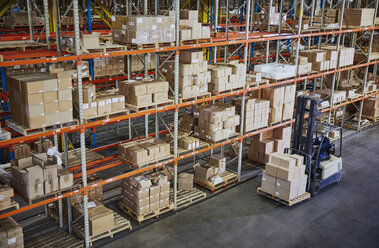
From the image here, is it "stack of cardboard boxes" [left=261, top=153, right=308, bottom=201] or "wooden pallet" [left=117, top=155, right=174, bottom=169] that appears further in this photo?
"stack of cardboard boxes" [left=261, top=153, right=308, bottom=201]

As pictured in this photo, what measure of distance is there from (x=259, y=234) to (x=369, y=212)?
3536mm

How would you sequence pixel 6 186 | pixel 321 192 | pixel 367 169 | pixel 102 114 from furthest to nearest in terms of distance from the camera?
pixel 367 169
pixel 321 192
pixel 102 114
pixel 6 186

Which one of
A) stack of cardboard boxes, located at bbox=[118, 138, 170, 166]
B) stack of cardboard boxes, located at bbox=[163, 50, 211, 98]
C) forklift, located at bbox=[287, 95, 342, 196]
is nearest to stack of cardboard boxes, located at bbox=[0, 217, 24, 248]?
stack of cardboard boxes, located at bbox=[118, 138, 170, 166]

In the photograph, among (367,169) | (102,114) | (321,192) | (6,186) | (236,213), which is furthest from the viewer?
(367,169)

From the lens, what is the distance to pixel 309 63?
45.6 ft

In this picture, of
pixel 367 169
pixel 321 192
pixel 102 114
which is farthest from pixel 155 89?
pixel 367 169

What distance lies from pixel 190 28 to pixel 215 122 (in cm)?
271

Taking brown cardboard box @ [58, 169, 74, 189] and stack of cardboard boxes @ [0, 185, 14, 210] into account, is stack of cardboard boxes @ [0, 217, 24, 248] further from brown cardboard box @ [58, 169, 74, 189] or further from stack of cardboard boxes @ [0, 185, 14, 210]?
brown cardboard box @ [58, 169, 74, 189]

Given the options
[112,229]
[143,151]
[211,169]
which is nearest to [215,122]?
[211,169]

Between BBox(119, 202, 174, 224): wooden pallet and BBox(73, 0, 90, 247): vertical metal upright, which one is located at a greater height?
BBox(73, 0, 90, 247): vertical metal upright

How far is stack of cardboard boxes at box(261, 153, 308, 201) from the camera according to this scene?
35.6 feet

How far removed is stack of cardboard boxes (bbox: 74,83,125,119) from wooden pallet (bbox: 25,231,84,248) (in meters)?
3.04

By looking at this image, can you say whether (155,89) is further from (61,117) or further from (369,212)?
(369,212)

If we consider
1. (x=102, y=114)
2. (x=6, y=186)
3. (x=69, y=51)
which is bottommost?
(x=6, y=186)
